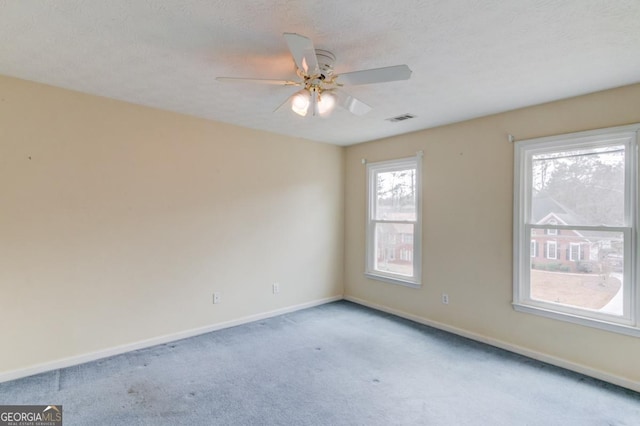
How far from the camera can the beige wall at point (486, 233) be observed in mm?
2824

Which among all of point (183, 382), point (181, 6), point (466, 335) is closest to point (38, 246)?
point (183, 382)

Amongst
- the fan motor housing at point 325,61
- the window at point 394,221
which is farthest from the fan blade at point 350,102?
the window at point 394,221

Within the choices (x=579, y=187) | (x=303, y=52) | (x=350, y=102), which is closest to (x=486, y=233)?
(x=579, y=187)

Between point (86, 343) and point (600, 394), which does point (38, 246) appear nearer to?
point (86, 343)

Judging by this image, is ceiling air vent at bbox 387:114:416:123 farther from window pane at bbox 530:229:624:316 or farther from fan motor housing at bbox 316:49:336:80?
window pane at bbox 530:229:624:316

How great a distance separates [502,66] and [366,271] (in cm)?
Answer: 329

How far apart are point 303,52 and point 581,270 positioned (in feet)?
10.2

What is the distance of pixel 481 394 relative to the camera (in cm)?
255

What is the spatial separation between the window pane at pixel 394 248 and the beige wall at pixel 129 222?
45.8 inches

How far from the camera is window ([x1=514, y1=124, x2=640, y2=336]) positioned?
2730 mm

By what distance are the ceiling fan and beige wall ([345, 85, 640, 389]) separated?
1804 mm

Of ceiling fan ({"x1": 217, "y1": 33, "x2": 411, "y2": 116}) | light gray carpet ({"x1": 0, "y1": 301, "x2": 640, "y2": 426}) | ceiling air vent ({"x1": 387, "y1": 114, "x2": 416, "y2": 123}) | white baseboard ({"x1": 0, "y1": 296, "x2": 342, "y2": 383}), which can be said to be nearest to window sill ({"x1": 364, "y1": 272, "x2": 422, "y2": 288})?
light gray carpet ({"x1": 0, "y1": 301, "x2": 640, "y2": 426})

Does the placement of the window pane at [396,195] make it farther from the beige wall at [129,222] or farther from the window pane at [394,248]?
the beige wall at [129,222]

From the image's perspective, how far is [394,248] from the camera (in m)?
4.65
